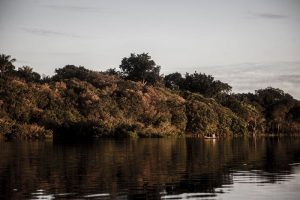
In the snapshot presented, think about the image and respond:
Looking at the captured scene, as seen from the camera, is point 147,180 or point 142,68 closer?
point 147,180

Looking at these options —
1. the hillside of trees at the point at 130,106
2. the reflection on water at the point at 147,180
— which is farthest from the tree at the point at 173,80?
the reflection on water at the point at 147,180

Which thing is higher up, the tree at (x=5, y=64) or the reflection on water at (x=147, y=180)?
the tree at (x=5, y=64)

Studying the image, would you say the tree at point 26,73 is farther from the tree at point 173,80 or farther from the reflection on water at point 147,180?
the reflection on water at point 147,180

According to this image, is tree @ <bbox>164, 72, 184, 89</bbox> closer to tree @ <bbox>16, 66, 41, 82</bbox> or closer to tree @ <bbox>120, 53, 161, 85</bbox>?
tree @ <bbox>120, 53, 161, 85</bbox>

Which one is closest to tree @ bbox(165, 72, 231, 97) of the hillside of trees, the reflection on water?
the hillside of trees

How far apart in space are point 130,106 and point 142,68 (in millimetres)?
36365

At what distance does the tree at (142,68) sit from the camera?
152 m

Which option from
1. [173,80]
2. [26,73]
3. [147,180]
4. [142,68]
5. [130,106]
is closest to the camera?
[147,180]

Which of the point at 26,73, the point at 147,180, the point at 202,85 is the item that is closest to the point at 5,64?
the point at 26,73

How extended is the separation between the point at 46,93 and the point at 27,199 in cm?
8362

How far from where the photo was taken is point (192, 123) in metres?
A: 125

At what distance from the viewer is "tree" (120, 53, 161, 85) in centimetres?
15200

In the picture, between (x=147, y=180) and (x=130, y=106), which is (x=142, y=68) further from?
(x=147, y=180)

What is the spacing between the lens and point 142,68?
153 m
